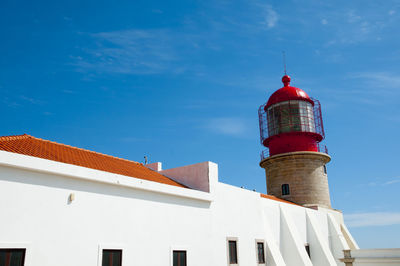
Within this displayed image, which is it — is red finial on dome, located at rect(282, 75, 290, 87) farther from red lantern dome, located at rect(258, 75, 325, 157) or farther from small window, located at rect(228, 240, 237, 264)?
small window, located at rect(228, 240, 237, 264)

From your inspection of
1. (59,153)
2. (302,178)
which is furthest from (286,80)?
(59,153)

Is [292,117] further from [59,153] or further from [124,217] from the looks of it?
[59,153]

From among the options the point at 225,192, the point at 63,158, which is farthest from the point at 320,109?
the point at 63,158

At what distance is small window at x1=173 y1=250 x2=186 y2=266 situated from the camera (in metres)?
11.4

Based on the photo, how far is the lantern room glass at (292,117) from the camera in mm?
24172

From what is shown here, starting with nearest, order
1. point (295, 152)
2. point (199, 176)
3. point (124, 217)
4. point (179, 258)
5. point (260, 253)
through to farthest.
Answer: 1. point (124, 217)
2. point (179, 258)
3. point (199, 176)
4. point (260, 253)
5. point (295, 152)

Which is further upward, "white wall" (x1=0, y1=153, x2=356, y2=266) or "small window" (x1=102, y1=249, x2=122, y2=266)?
"white wall" (x1=0, y1=153, x2=356, y2=266)

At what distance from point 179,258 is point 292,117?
50.8ft

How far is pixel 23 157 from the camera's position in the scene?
8.02 m

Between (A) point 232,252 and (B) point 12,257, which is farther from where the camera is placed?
(A) point 232,252

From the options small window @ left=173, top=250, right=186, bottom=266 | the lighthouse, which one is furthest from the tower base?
small window @ left=173, top=250, right=186, bottom=266

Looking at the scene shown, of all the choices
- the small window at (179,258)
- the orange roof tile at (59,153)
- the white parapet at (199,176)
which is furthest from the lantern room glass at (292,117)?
the small window at (179,258)

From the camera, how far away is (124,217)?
1005 centimetres

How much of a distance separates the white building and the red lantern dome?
7.20 m
